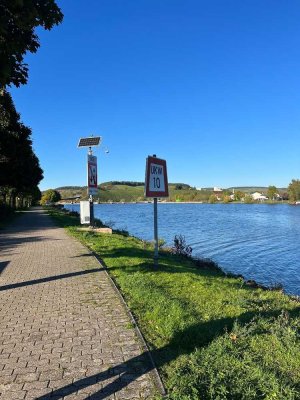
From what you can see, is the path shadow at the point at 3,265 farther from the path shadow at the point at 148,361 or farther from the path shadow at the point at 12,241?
the path shadow at the point at 148,361

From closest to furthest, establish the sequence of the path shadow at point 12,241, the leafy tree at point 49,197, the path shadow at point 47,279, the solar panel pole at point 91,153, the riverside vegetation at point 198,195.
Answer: the path shadow at point 47,279 < the path shadow at point 12,241 < the solar panel pole at point 91,153 < the leafy tree at point 49,197 < the riverside vegetation at point 198,195

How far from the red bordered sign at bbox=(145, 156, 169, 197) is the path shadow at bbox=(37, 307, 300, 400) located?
4.31m

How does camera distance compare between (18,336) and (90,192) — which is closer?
(18,336)

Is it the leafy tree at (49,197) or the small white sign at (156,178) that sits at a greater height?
the leafy tree at (49,197)

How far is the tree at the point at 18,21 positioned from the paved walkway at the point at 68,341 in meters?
3.87

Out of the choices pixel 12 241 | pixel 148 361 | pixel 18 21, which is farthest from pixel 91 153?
pixel 148 361

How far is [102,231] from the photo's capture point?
837 inches

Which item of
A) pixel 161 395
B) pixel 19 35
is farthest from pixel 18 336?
pixel 19 35

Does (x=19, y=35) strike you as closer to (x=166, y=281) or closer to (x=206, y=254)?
(x=166, y=281)

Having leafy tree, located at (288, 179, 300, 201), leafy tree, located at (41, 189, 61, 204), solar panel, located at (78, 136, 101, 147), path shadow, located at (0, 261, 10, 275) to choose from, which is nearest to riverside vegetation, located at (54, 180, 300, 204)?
leafy tree, located at (288, 179, 300, 201)

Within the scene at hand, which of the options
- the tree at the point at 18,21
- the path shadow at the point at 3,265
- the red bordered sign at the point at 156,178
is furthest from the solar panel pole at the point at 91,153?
the tree at the point at 18,21

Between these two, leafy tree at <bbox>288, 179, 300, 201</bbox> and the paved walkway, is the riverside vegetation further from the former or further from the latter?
the paved walkway

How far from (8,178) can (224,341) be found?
28463 millimetres

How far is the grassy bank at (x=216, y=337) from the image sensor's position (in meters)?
3.83
